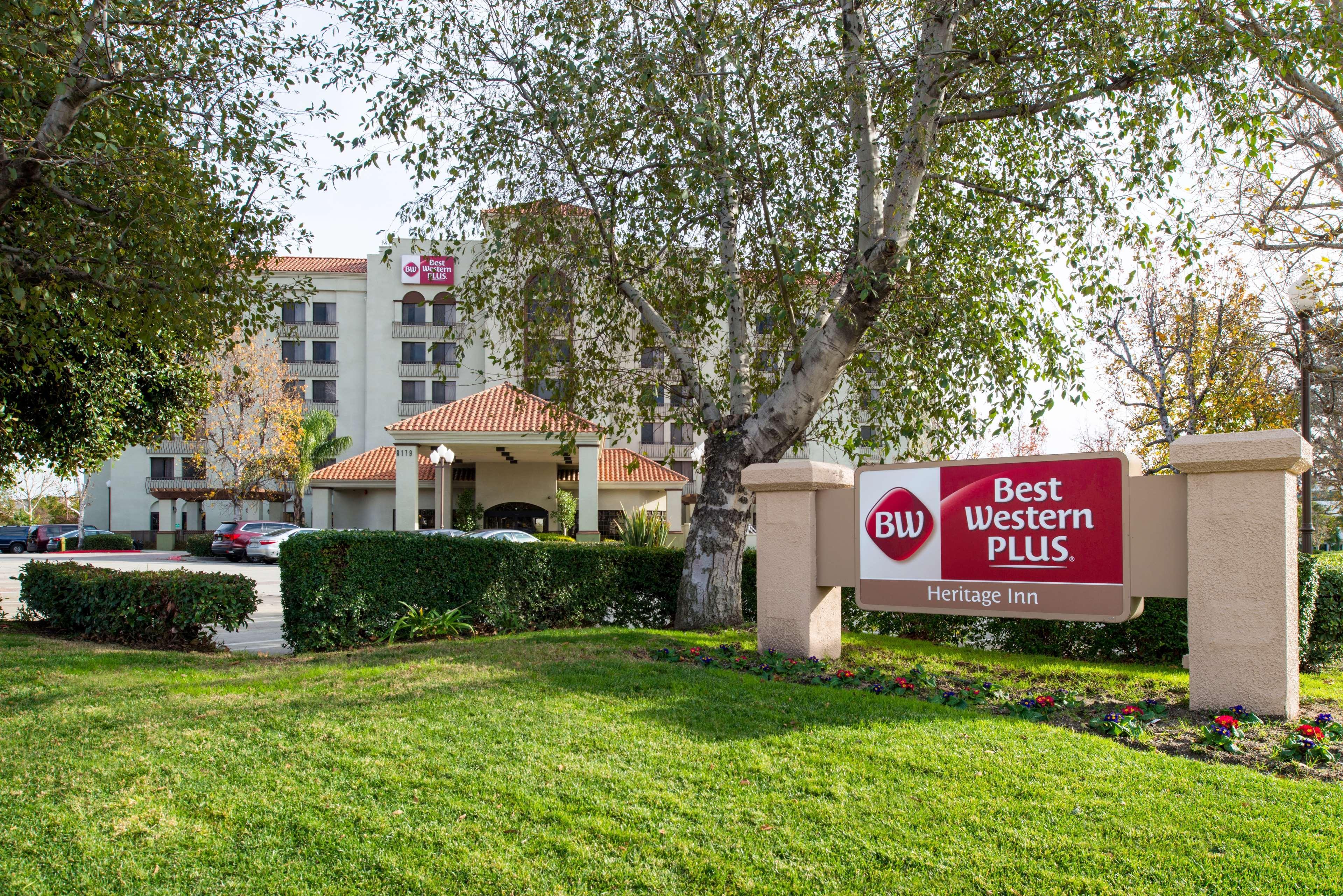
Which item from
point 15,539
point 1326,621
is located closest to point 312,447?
point 15,539

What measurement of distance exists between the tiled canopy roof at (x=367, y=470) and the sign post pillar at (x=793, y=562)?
2894 cm

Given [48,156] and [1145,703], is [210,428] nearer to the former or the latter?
[48,156]

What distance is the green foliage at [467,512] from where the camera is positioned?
35219mm

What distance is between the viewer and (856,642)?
10367mm

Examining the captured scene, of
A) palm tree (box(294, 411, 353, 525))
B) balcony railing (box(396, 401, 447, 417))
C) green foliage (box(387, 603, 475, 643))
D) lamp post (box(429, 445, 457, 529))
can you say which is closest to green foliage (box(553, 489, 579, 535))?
lamp post (box(429, 445, 457, 529))

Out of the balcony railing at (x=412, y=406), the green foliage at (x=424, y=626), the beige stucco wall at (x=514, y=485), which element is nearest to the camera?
the green foliage at (x=424, y=626)

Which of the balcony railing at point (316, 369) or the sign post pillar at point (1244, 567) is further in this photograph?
the balcony railing at point (316, 369)

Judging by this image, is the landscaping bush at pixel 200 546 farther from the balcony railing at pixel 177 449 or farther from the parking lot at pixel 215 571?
the balcony railing at pixel 177 449

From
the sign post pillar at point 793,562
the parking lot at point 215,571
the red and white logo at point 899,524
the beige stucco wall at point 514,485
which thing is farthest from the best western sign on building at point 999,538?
the beige stucco wall at point 514,485

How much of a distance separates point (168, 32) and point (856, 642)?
33.0 feet

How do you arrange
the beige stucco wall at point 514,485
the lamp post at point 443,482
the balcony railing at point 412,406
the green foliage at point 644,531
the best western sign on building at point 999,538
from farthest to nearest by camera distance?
the balcony railing at point 412,406 → the beige stucco wall at point 514,485 → the lamp post at point 443,482 → the green foliage at point 644,531 → the best western sign on building at point 999,538

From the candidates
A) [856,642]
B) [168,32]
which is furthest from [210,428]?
[856,642]

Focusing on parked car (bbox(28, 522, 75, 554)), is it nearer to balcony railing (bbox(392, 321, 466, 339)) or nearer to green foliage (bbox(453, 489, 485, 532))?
balcony railing (bbox(392, 321, 466, 339))

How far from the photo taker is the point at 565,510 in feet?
116
